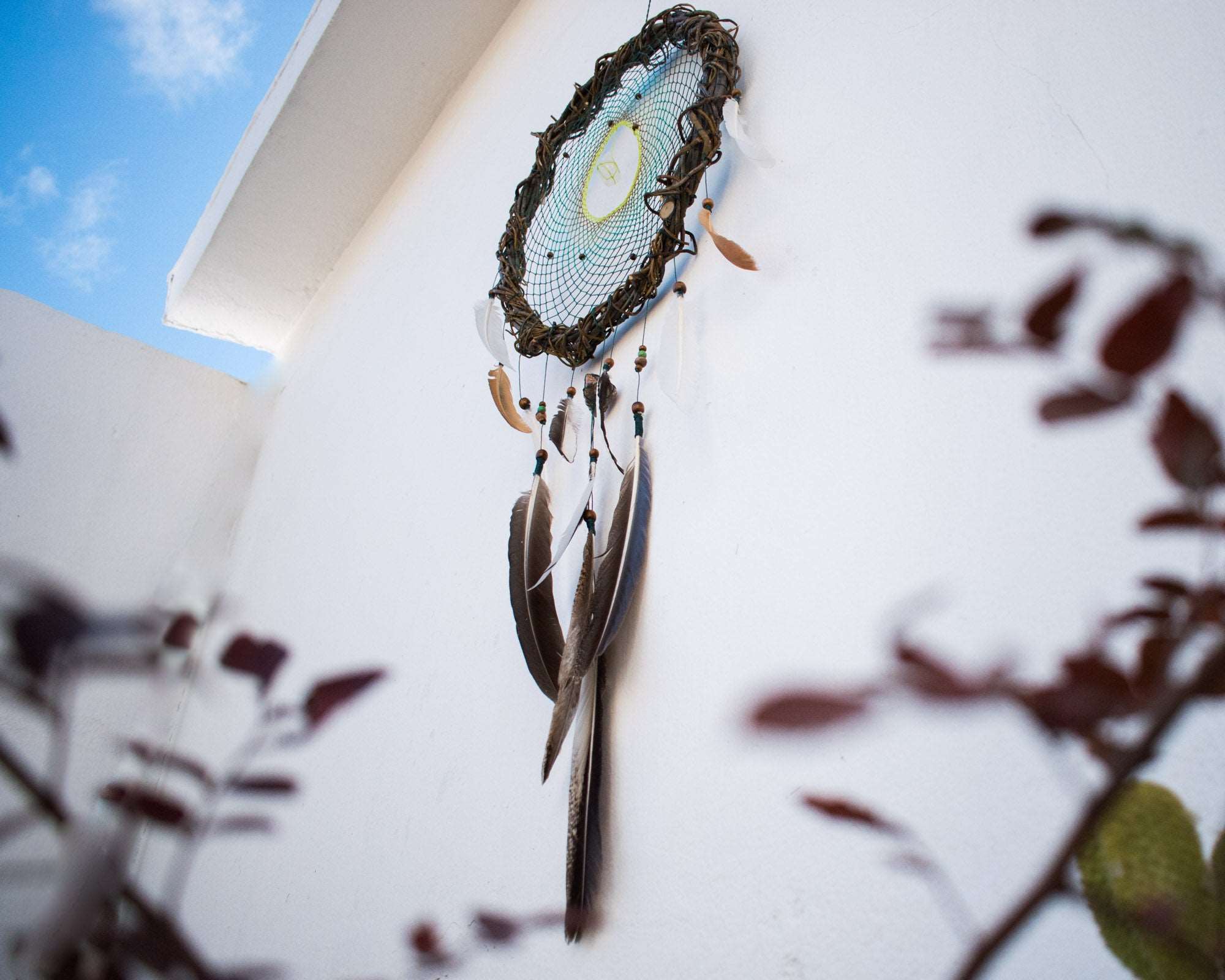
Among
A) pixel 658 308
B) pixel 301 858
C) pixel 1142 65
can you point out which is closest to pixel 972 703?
pixel 1142 65

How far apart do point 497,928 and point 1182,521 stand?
2.16ft

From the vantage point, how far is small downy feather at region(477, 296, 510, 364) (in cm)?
108

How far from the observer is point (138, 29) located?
84.7 inches

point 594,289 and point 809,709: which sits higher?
point 594,289

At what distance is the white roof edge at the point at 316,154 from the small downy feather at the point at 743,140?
118 centimetres

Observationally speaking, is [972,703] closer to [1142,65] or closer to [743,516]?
[743,516]

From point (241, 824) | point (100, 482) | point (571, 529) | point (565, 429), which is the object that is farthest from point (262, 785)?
point (100, 482)

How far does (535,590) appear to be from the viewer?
87cm

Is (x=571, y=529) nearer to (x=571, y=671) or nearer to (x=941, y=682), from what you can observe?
(x=571, y=671)

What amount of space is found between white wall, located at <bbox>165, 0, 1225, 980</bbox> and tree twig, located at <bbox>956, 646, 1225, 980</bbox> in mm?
76

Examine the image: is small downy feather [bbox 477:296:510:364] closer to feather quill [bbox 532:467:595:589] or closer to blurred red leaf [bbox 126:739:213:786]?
feather quill [bbox 532:467:595:589]

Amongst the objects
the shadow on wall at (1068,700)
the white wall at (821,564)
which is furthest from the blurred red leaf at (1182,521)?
the white wall at (821,564)

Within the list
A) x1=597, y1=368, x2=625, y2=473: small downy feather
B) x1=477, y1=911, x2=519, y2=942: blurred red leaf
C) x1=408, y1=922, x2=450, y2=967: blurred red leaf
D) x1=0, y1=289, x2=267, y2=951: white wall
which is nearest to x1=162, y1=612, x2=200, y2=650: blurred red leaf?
x1=408, y1=922, x2=450, y2=967: blurred red leaf

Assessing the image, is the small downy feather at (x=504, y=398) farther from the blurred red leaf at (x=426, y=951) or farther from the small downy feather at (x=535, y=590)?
the blurred red leaf at (x=426, y=951)
